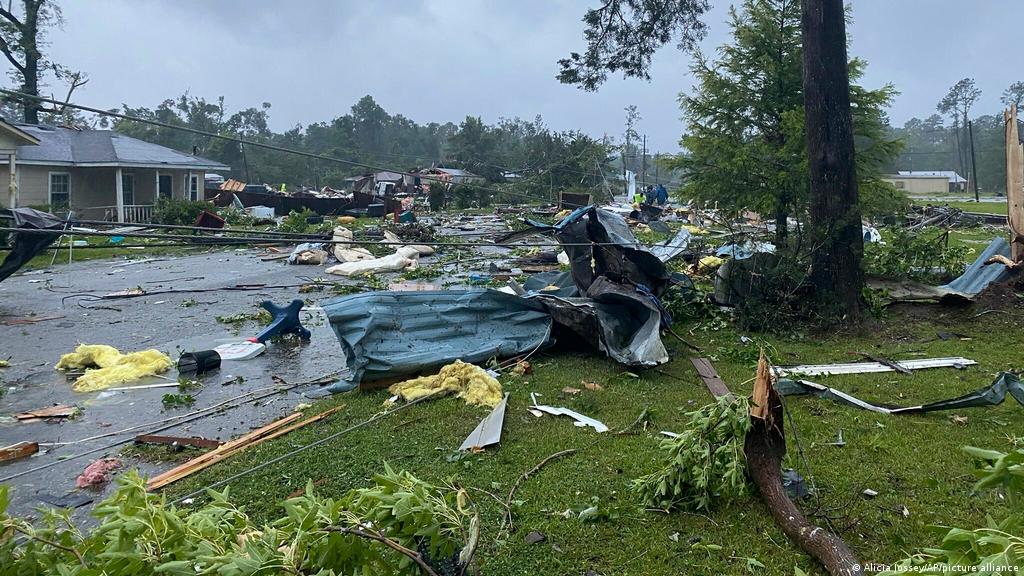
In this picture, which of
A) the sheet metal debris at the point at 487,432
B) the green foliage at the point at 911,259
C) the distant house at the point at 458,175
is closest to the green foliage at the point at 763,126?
the green foliage at the point at 911,259

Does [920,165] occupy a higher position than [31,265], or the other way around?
[920,165]

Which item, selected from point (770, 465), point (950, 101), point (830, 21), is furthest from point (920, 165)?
point (770, 465)

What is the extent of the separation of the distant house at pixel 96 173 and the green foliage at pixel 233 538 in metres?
23.3

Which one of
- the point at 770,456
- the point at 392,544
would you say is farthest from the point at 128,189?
the point at 392,544

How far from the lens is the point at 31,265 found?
1628 centimetres

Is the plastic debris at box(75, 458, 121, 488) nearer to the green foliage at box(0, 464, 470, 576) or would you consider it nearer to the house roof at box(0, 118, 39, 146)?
the green foliage at box(0, 464, 470, 576)

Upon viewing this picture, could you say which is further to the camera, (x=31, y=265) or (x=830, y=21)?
(x=31, y=265)

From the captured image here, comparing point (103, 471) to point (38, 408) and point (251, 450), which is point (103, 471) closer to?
→ point (251, 450)

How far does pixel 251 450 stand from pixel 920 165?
355 feet

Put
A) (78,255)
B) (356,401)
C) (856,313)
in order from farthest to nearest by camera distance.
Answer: (78,255) < (856,313) < (356,401)

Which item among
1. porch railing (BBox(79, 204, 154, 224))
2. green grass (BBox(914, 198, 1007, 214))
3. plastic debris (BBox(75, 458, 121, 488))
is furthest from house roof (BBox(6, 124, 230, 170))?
green grass (BBox(914, 198, 1007, 214))

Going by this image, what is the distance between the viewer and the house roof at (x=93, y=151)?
74.8 feet

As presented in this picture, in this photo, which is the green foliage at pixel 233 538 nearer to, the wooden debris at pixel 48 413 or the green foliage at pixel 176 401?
the green foliage at pixel 176 401

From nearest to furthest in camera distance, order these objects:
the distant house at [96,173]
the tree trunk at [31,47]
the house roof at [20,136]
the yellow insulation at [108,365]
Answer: the yellow insulation at [108,365]
the house roof at [20,136]
the distant house at [96,173]
the tree trunk at [31,47]
